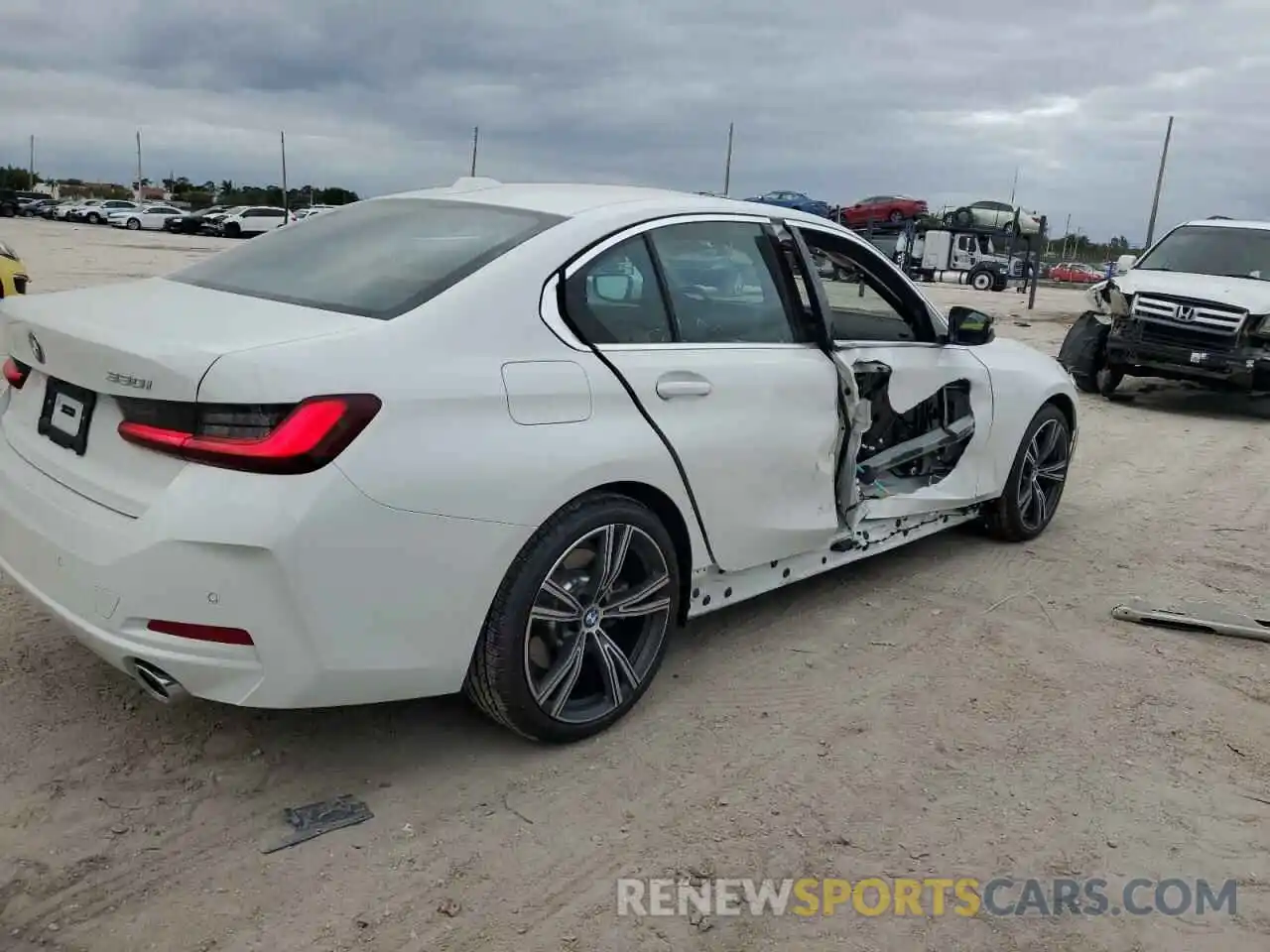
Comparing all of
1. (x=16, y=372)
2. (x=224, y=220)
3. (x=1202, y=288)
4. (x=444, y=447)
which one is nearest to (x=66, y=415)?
(x=16, y=372)

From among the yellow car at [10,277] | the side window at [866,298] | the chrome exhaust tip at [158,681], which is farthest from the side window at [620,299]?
the yellow car at [10,277]

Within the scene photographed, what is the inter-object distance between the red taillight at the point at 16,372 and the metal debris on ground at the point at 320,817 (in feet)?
4.93

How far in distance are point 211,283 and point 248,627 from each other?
1.34m

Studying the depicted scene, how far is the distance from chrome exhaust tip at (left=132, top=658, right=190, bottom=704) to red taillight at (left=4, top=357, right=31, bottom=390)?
1078mm

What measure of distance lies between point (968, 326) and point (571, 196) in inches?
79.0

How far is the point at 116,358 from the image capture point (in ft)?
8.67

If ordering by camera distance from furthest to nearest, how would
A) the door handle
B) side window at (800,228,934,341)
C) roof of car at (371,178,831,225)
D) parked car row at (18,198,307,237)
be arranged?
parked car row at (18,198,307,237), side window at (800,228,934,341), roof of car at (371,178,831,225), the door handle

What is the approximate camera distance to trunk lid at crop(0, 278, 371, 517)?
8.45ft

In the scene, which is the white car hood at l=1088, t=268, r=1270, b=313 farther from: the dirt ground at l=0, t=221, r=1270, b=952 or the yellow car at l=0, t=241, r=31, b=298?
the yellow car at l=0, t=241, r=31, b=298

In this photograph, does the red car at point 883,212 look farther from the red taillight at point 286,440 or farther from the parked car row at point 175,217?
the red taillight at point 286,440

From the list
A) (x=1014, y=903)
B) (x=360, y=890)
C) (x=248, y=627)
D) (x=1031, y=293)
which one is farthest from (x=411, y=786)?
(x=1031, y=293)

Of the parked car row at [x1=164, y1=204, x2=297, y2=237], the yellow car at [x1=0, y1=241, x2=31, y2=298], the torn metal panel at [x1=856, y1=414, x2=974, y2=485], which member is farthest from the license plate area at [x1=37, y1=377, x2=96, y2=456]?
the parked car row at [x1=164, y1=204, x2=297, y2=237]

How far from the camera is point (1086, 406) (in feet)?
33.6

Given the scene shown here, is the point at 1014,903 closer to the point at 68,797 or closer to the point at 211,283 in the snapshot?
the point at 68,797
